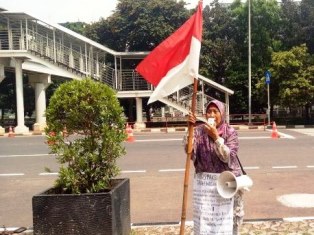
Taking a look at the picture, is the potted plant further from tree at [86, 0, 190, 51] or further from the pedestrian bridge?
tree at [86, 0, 190, 51]

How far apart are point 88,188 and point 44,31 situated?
78.0 feet

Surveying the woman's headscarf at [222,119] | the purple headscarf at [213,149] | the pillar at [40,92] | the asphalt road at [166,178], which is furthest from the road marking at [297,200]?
the pillar at [40,92]

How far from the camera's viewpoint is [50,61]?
2550cm

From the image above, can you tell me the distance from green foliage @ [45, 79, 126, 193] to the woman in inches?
43.2

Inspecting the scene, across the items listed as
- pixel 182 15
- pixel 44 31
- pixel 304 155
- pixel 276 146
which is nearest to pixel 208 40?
pixel 182 15

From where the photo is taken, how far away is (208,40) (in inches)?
1314

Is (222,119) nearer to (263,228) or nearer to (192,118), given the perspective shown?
(192,118)

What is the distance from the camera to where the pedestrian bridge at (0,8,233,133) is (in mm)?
24328

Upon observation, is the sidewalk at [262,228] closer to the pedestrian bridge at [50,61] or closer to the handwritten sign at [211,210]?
the handwritten sign at [211,210]

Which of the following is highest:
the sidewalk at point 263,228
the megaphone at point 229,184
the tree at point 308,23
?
the tree at point 308,23

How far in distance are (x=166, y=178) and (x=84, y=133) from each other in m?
5.08

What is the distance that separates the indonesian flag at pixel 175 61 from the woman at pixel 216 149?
1.41ft

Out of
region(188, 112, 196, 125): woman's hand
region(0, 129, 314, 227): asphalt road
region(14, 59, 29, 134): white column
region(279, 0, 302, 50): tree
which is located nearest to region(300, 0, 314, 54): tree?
region(279, 0, 302, 50): tree

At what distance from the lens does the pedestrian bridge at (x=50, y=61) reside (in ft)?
79.8
